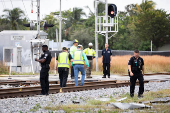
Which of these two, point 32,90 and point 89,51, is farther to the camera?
point 89,51

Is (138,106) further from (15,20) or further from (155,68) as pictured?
(15,20)

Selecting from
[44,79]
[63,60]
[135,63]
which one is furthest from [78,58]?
[135,63]

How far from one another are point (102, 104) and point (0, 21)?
215ft

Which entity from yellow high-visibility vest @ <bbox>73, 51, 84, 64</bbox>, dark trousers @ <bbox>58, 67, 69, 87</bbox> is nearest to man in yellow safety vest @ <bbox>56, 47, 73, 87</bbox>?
dark trousers @ <bbox>58, 67, 69, 87</bbox>

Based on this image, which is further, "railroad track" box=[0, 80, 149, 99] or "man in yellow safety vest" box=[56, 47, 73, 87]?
"man in yellow safety vest" box=[56, 47, 73, 87]

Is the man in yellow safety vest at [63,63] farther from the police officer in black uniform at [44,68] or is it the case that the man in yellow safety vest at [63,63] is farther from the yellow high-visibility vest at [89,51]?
the yellow high-visibility vest at [89,51]

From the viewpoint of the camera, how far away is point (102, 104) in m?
9.91

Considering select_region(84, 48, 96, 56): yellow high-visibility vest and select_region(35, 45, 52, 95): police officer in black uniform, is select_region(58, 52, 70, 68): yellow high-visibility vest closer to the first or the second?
select_region(35, 45, 52, 95): police officer in black uniform

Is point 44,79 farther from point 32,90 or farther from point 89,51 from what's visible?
point 89,51

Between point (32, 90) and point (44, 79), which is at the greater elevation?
point (44, 79)

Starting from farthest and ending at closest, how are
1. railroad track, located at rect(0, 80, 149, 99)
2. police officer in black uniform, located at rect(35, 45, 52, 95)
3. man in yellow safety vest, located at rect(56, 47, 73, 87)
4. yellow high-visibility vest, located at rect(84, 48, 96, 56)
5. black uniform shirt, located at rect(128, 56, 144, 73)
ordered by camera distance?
yellow high-visibility vest, located at rect(84, 48, 96, 56) < man in yellow safety vest, located at rect(56, 47, 73, 87) < police officer in black uniform, located at rect(35, 45, 52, 95) < railroad track, located at rect(0, 80, 149, 99) < black uniform shirt, located at rect(128, 56, 144, 73)

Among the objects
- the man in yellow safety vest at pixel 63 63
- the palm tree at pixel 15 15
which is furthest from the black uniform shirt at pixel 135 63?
the palm tree at pixel 15 15

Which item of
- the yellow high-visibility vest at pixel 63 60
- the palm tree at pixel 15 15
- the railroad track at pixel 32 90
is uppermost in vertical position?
the palm tree at pixel 15 15

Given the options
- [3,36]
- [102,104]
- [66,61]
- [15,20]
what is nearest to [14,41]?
[3,36]
